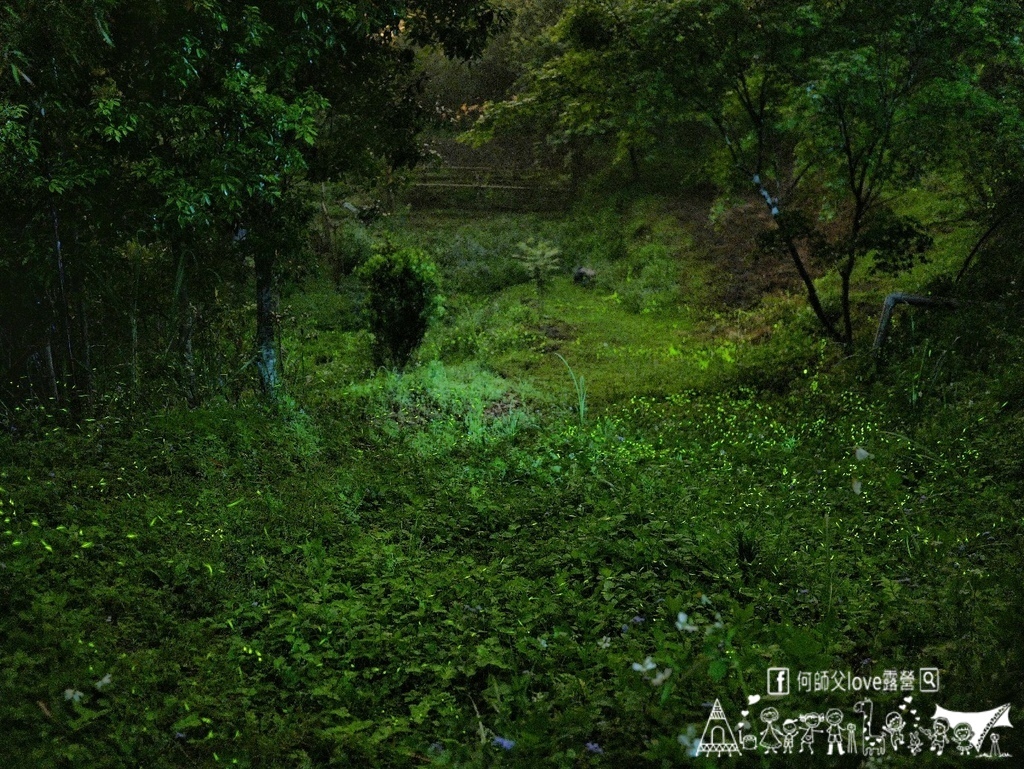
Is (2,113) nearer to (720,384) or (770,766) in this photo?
(770,766)

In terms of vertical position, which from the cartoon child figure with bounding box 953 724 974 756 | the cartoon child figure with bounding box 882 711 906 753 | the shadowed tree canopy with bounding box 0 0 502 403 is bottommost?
the cartoon child figure with bounding box 882 711 906 753

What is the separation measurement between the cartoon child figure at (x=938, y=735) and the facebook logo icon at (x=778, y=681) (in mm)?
440

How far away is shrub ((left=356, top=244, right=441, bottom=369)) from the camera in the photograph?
10195 mm

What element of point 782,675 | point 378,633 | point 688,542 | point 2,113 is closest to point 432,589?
point 378,633

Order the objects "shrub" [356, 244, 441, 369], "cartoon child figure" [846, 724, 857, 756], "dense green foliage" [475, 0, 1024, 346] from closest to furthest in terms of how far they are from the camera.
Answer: "cartoon child figure" [846, 724, 857, 756] → "dense green foliage" [475, 0, 1024, 346] → "shrub" [356, 244, 441, 369]

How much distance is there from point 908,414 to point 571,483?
11.7 feet

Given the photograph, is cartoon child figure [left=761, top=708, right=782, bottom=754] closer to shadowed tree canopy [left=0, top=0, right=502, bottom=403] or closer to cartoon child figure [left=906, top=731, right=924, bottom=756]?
cartoon child figure [left=906, top=731, right=924, bottom=756]

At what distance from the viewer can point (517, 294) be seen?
16172 millimetres

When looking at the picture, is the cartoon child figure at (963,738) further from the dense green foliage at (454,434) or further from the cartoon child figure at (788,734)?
the cartoon child figure at (788,734)

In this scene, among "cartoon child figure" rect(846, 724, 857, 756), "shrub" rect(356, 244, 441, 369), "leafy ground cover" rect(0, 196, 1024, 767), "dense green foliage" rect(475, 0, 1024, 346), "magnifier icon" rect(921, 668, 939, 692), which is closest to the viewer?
"cartoon child figure" rect(846, 724, 857, 756)

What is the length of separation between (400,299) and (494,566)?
21.3ft

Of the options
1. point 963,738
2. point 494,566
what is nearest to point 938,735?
point 963,738

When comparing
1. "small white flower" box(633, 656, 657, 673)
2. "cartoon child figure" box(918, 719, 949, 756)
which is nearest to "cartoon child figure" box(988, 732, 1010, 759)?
"cartoon child figure" box(918, 719, 949, 756)

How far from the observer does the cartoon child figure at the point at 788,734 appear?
8.23ft
